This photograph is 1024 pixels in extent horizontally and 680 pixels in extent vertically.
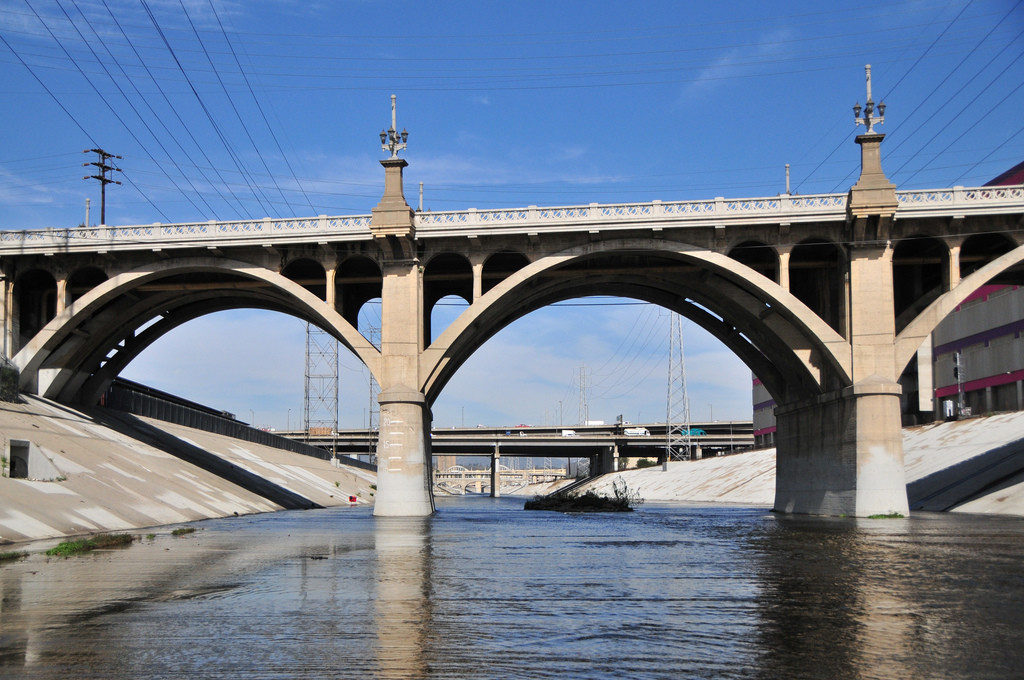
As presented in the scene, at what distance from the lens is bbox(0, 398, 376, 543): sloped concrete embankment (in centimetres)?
3334

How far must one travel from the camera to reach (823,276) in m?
52.8

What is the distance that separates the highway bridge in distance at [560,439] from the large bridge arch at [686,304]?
82.8m

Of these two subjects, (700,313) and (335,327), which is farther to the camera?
(700,313)

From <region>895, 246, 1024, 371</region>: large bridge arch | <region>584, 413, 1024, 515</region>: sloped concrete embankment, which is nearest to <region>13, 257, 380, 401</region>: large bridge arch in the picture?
<region>895, 246, 1024, 371</region>: large bridge arch

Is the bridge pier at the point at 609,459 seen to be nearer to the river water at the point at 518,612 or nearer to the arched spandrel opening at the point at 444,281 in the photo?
the arched spandrel opening at the point at 444,281

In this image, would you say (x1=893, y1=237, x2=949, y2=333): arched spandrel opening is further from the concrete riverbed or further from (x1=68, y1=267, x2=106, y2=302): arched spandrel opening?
(x1=68, y1=267, x2=106, y2=302): arched spandrel opening

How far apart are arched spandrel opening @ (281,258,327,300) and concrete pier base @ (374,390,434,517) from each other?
10954mm

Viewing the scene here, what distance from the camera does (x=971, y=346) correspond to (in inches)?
3204

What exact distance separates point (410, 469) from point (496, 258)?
1440 centimetres

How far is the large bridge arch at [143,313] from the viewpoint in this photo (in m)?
53.0

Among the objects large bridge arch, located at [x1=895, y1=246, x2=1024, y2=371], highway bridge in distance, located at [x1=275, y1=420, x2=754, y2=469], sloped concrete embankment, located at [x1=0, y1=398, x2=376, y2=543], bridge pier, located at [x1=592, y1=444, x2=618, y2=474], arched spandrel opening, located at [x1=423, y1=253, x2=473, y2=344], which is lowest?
bridge pier, located at [x1=592, y1=444, x2=618, y2=474]

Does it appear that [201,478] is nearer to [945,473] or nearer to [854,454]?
[854,454]

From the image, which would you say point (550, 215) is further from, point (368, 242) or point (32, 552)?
point (32, 552)

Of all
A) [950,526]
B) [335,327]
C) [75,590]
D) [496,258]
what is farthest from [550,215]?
[75,590]
